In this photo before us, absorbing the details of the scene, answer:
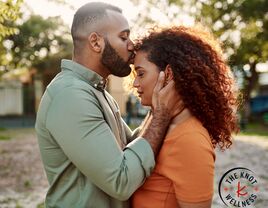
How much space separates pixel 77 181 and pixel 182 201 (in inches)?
22.8

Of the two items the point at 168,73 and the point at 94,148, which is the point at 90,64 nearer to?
the point at 168,73

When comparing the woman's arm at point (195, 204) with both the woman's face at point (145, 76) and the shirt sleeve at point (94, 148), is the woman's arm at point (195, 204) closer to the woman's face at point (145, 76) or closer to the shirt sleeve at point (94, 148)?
the shirt sleeve at point (94, 148)

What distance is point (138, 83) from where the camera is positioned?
8.80 ft

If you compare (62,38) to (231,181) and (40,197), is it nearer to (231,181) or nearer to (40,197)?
(40,197)

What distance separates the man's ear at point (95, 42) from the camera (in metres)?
2.67

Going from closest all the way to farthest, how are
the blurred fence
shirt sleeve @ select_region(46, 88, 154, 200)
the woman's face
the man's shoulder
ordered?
shirt sleeve @ select_region(46, 88, 154, 200)
the man's shoulder
the woman's face
the blurred fence

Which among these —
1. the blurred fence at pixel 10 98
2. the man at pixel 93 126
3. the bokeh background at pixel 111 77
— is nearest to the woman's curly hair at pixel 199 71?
the man at pixel 93 126

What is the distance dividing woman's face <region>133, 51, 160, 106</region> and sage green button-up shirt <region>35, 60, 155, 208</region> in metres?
0.23

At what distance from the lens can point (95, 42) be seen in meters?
2.68

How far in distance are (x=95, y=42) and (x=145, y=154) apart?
2.49 feet

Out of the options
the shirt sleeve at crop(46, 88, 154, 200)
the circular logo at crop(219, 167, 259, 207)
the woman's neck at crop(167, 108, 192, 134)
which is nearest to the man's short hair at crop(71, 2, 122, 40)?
the shirt sleeve at crop(46, 88, 154, 200)

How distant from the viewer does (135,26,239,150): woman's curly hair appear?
2.55 meters

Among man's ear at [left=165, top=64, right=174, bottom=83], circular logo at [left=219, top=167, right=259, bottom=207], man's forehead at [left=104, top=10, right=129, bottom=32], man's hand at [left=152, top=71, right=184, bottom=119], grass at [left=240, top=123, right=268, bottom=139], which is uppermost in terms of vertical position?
man's forehead at [left=104, top=10, right=129, bottom=32]

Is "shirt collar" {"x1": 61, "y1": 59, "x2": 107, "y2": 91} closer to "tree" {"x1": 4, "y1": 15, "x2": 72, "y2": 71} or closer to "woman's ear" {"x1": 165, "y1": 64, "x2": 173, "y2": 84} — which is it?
"woman's ear" {"x1": 165, "y1": 64, "x2": 173, "y2": 84}
